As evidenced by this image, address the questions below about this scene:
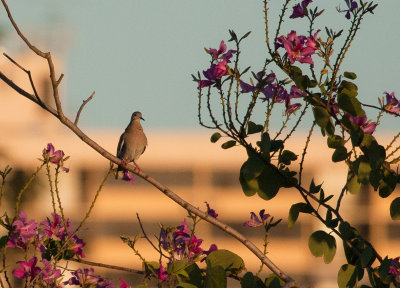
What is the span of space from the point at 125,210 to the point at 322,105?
218 ft

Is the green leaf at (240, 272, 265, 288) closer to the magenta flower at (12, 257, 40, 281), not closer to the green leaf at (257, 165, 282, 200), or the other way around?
the green leaf at (257, 165, 282, 200)

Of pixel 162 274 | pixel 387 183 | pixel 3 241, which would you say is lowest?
pixel 162 274

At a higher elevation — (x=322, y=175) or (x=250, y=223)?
(x=322, y=175)

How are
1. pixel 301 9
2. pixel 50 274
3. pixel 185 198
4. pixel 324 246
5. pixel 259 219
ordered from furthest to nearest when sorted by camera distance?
1. pixel 185 198
2. pixel 259 219
3. pixel 50 274
4. pixel 301 9
5. pixel 324 246

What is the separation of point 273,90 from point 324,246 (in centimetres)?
58

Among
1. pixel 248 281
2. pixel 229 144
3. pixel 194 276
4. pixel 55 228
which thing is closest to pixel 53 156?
pixel 55 228

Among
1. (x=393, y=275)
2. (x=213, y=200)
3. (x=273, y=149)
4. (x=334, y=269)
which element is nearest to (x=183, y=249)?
(x=273, y=149)

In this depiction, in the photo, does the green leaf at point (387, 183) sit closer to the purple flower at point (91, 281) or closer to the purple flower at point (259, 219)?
the purple flower at point (259, 219)

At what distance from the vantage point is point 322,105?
10.7ft

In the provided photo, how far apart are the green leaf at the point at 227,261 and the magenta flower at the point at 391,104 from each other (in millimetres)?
788

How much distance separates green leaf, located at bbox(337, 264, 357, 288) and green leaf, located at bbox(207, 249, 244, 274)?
333 mm

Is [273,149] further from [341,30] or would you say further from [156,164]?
[156,164]

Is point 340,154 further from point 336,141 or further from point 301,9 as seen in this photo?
point 301,9

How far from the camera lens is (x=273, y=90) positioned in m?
3.52
